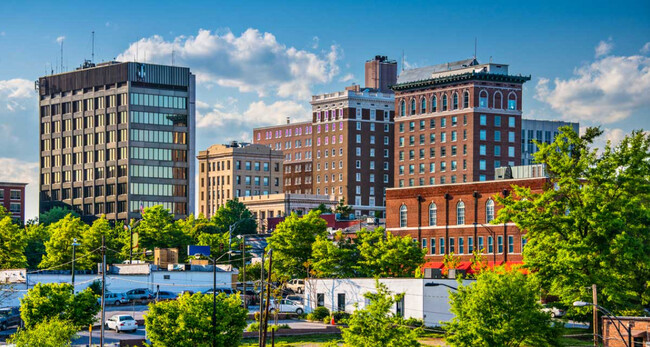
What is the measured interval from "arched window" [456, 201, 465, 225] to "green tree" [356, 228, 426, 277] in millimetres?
11747

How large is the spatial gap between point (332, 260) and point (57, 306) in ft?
120

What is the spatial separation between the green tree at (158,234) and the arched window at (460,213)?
4337 cm

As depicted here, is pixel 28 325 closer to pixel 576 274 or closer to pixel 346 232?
pixel 576 274

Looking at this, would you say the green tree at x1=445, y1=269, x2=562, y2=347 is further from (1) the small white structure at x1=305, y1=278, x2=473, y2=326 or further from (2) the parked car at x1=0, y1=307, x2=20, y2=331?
(2) the parked car at x1=0, y1=307, x2=20, y2=331

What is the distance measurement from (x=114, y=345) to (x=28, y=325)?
6.70 metres

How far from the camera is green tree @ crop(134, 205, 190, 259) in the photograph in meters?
161

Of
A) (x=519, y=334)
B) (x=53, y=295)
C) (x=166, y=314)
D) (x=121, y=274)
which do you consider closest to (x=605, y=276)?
(x=519, y=334)

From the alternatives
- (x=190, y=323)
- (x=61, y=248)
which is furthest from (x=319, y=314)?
(x=61, y=248)

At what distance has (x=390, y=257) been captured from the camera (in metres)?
120

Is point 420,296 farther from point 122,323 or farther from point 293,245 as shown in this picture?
point 293,245

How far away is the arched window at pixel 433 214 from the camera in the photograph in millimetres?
136000

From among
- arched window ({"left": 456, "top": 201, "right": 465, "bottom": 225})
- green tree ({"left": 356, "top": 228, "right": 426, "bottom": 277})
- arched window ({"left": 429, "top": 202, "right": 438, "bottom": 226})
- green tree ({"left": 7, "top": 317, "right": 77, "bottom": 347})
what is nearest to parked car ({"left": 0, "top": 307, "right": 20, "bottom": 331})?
green tree ({"left": 7, "top": 317, "right": 77, "bottom": 347})

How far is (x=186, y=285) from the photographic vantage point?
12131cm

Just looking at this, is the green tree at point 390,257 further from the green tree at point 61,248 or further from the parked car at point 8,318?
the green tree at point 61,248
